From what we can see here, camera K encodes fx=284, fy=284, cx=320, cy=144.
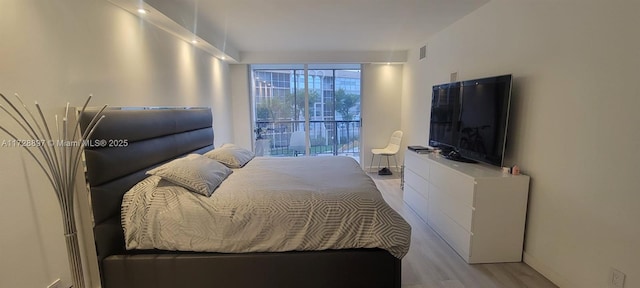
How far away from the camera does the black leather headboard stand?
68.6 inches

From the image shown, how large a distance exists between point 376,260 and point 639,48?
1894 millimetres

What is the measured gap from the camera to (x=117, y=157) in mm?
1886

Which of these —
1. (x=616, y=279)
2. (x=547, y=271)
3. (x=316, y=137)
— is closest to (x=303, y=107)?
(x=316, y=137)

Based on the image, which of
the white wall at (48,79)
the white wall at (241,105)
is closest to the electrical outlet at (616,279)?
the white wall at (48,79)

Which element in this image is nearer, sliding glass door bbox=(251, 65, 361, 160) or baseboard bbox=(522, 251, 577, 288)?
baseboard bbox=(522, 251, 577, 288)

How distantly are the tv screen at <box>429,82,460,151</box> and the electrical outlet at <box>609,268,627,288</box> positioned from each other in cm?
162

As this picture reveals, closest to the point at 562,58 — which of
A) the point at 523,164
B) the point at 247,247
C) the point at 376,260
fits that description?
the point at 523,164

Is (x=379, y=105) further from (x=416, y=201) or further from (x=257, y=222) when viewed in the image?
(x=257, y=222)

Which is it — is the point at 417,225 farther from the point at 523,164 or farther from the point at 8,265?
the point at 8,265

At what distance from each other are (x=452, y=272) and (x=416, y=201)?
4.21ft

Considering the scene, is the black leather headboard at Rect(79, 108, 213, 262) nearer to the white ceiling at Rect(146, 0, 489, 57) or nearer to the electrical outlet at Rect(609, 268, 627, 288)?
the white ceiling at Rect(146, 0, 489, 57)

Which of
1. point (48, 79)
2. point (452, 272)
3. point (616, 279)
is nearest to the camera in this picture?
point (48, 79)

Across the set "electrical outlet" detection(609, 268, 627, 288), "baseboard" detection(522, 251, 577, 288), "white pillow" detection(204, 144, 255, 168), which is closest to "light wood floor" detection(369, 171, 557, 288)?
"baseboard" detection(522, 251, 577, 288)

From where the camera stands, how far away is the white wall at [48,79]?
1.39m
